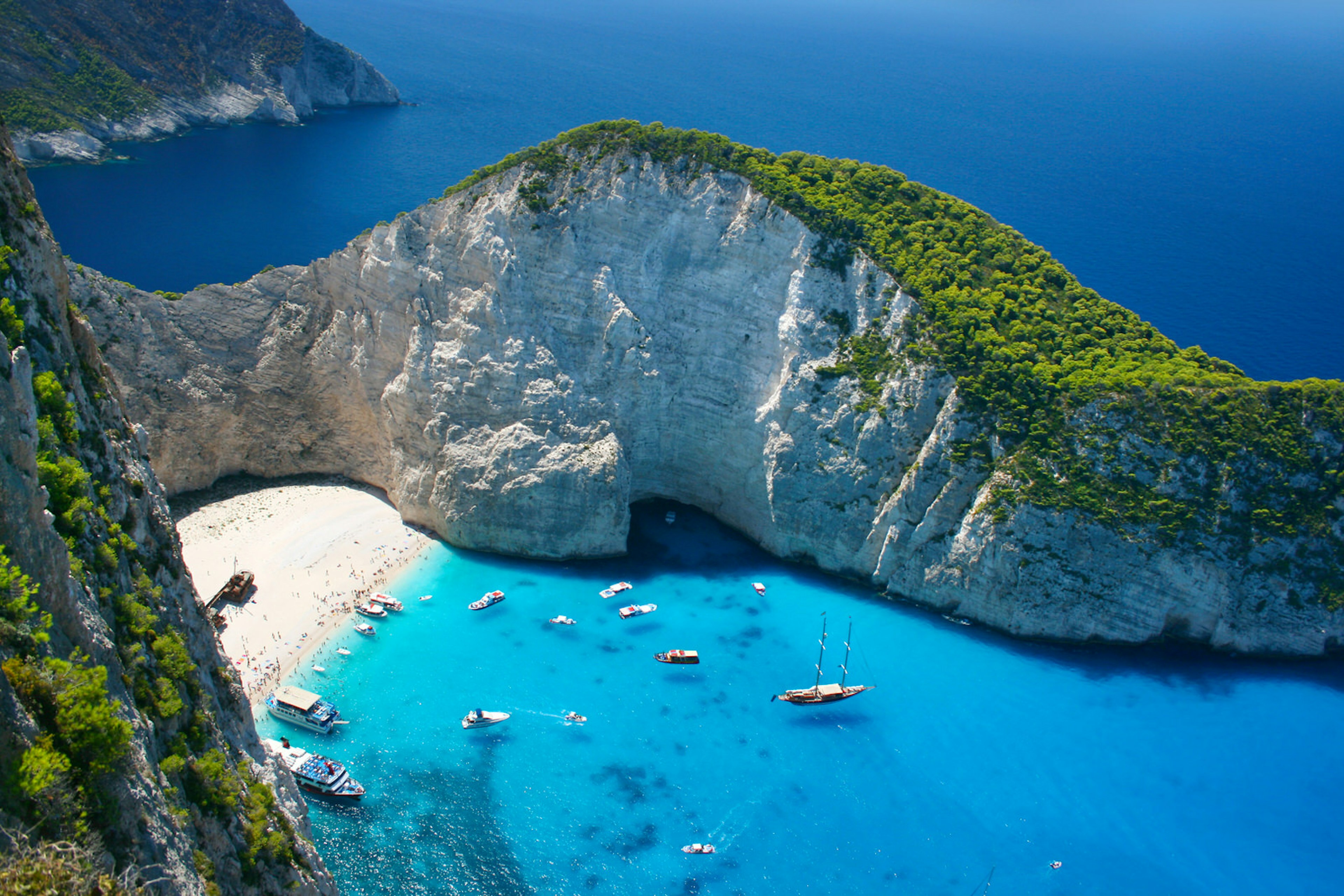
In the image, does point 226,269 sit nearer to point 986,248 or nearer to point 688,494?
Answer: point 688,494

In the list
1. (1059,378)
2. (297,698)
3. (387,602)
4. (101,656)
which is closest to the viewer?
(101,656)

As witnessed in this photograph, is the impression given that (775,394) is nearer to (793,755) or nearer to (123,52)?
(793,755)

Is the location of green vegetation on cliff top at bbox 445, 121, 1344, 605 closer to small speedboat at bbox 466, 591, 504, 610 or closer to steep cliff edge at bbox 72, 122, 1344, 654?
steep cliff edge at bbox 72, 122, 1344, 654

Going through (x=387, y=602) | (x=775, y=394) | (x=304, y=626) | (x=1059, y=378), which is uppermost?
(x=1059, y=378)

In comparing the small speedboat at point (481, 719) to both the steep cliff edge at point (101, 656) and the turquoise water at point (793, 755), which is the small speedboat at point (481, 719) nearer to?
the turquoise water at point (793, 755)

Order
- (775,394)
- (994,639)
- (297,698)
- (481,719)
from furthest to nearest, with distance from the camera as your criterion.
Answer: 1. (775,394)
2. (994,639)
3. (481,719)
4. (297,698)

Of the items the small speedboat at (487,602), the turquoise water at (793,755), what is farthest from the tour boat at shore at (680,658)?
the small speedboat at (487,602)

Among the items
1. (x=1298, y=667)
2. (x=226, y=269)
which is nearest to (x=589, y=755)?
(x=1298, y=667)

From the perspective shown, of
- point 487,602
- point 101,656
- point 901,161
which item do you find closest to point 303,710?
point 487,602
